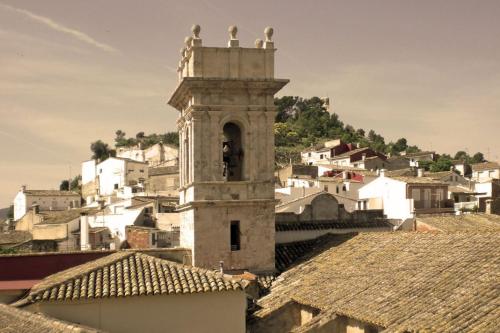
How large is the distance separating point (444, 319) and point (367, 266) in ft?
15.0

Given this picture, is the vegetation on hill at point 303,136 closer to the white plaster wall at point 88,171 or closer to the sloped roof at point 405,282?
the white plaster wall at point 88,171

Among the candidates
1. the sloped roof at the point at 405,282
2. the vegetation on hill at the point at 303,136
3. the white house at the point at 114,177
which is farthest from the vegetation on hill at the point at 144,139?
the sloped roof at the point at 405,282

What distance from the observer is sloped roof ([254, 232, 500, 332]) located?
11.0m

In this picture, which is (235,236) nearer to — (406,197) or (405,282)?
(405,282)

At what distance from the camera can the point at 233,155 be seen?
19.0 metres

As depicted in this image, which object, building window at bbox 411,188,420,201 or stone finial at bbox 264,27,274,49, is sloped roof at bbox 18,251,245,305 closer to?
stone finial at bbox 264,27,274,49

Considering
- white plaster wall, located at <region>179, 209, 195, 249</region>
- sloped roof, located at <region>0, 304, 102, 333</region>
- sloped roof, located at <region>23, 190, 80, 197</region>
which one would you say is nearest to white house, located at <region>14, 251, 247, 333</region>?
sloped roof, located at <region>0, 304, 102, 333</region>

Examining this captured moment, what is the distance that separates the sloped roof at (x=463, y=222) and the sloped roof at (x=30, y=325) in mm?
19348

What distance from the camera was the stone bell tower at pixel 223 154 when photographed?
17766 millimetres

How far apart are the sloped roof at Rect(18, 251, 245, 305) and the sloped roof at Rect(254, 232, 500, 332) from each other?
1.64m

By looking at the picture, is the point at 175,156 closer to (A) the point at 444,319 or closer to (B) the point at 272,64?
(B) the point at 272,64

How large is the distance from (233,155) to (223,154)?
37 cm

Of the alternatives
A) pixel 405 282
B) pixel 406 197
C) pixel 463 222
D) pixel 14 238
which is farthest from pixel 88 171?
pixel 405 282

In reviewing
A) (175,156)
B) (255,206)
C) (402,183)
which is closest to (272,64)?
(255,206)
